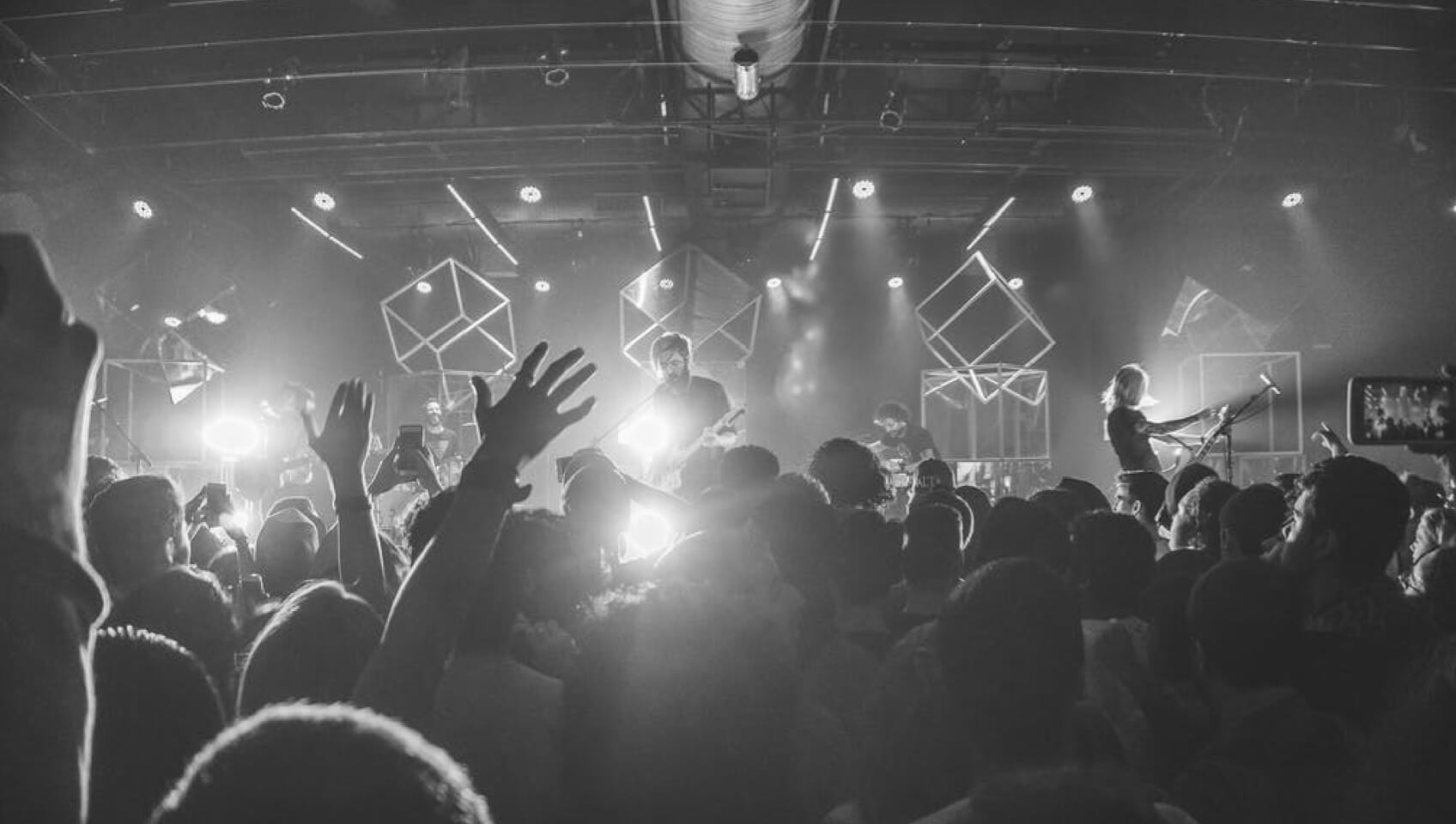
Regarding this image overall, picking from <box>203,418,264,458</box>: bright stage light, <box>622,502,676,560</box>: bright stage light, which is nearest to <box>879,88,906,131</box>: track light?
<box>622,502,676,560</box>: bright stage light

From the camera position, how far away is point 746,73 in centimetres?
778

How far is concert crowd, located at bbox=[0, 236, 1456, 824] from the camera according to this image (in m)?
0.98

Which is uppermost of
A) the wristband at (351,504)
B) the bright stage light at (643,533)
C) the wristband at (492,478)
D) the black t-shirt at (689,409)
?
the black t-shirt at (689,409)

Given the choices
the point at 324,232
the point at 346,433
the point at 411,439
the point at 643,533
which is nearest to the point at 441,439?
the point at 324,232

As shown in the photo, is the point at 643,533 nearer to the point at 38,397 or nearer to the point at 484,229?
the point at 38,397

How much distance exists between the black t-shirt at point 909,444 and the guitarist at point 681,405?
422 cm

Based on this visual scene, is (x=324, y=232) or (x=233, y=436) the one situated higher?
(x=324, y=232)

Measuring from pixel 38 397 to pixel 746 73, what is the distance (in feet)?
24.1

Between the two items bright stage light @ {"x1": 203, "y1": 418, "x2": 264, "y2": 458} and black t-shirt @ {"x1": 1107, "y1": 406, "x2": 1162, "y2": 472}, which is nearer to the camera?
black t-shirt @ {"x1": 1107, "y1": 406, "x2": 1162, "y2": 472}

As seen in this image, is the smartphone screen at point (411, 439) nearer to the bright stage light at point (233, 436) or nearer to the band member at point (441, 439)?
the band member at point (441, 439)

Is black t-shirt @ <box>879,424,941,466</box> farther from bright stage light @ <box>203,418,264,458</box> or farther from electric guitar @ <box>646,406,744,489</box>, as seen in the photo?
bright stage light @ <box>203,418,264,458</box>

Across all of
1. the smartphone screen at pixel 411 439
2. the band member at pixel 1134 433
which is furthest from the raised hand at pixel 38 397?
the band member at pixel 1134 433

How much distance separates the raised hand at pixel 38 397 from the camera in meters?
1.01

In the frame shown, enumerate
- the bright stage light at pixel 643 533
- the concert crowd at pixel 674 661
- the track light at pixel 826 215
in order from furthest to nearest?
1. the track light at pixel 826 215
2. the bright stage light at pixel 643 533
3. the concert crowd at pixel 674 661
